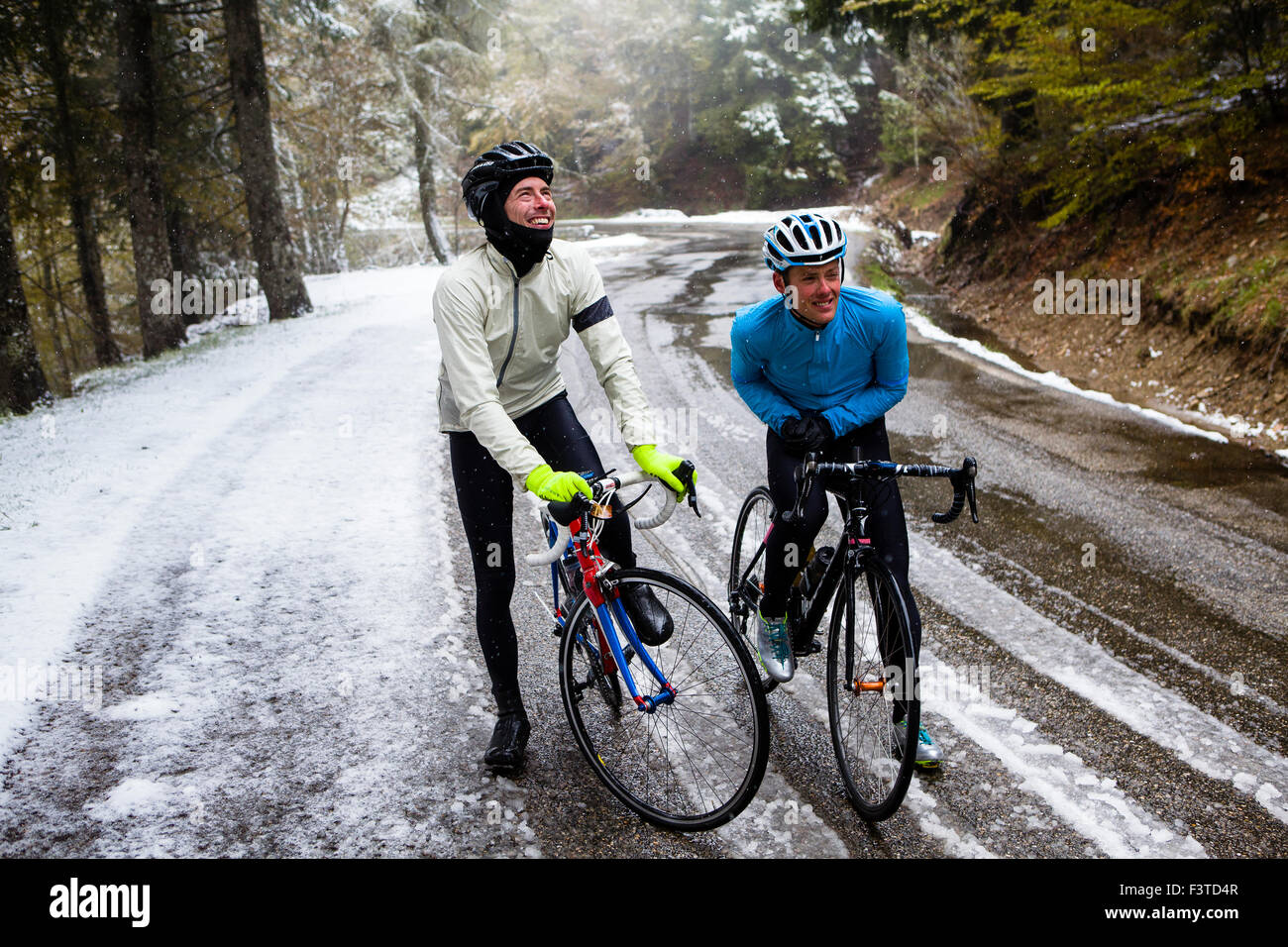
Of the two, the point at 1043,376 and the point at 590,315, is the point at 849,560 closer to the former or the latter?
the point at 590,315

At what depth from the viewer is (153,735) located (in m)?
3.72

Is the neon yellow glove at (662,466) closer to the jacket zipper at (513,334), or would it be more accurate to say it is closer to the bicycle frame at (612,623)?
the bicycle frame at (612,623)

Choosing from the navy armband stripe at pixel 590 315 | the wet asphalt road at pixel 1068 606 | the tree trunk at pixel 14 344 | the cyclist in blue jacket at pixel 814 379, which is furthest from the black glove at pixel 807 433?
the tree trunk at pixel 14 344

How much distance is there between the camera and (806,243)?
10.4 ft

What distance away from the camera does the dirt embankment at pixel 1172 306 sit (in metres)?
8.07

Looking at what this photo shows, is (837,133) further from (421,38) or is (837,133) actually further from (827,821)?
(827,821)

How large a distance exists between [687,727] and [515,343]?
1642mm

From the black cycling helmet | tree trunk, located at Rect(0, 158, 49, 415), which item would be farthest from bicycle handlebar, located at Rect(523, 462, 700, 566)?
tree trunk, located at Rect(0, 158, 49, 415)

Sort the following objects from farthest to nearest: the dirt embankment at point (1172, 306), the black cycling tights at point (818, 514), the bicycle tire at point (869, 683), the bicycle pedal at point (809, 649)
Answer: the dirt embankment at point (1172, 306) < the bicycle pedal at point (809, 649) < the black cycling tights at point (818, 514) < the bicycle tire at point (869, 683)

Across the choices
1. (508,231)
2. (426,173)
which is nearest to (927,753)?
(508,231)

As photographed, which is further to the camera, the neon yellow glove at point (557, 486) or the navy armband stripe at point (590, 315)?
the navy armband stripe at point (590, 315)

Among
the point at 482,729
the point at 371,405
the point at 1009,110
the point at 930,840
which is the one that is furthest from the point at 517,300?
the point at 1009,110

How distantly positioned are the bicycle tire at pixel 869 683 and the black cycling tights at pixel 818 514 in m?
0.17

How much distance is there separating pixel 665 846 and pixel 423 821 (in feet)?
3.06
